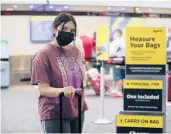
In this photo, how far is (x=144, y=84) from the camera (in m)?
2.44

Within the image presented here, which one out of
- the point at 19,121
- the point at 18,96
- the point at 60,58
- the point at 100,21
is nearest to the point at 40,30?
the point at 100,21

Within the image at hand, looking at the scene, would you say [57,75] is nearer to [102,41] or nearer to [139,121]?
[139,121]

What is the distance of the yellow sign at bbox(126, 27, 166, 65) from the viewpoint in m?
2.57

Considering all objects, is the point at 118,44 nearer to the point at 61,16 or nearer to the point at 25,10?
the point at 25,10

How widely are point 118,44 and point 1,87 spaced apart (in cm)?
360

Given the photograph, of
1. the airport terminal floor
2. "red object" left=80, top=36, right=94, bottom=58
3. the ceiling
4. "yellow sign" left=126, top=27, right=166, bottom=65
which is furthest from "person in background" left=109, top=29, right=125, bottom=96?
"yellow sign" left=126, top=27, right=166, bottom=65

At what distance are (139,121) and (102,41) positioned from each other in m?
3.94

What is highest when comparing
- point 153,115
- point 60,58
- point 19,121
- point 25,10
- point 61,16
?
point 25,10

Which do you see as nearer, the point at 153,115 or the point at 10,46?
the point at 153,115

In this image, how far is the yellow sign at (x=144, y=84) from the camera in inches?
95.7

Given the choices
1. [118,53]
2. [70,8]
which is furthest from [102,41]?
[70,8]

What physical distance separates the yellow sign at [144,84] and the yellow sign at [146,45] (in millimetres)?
220

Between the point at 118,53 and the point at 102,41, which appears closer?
the point at 102,41

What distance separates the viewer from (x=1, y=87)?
10227 mm
